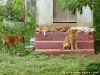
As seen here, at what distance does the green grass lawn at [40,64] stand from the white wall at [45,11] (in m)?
1.85

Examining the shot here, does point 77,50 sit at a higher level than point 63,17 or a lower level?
lower

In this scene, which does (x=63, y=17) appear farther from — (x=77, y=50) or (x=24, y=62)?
(x=24, y=62)

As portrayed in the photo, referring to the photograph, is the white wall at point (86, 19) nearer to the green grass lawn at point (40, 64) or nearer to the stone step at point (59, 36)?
the stone step at point (59, 36)

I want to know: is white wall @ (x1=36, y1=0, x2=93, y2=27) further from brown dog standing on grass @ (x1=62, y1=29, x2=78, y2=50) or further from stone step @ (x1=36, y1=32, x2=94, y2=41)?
brown dog standing on grass @ (x1=62, y1=29, x2=78, y2=50)

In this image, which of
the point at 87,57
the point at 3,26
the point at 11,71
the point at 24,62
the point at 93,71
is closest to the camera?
the point at 93,71

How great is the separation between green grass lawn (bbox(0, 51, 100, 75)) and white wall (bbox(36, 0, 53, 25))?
1845mm

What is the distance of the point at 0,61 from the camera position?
13.2 m

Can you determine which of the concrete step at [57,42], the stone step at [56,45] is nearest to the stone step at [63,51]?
the concrete step at [57,42]

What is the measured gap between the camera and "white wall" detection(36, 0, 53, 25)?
1636 centimetres

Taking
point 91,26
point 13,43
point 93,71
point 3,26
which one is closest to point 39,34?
point 13,43

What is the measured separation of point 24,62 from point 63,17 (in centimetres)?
422

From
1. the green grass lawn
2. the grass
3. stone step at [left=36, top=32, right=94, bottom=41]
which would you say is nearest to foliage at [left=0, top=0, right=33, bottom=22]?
the grass

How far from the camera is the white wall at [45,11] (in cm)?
1636

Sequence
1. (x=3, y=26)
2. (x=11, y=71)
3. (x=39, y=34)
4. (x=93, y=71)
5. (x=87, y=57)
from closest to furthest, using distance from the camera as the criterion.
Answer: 1. (x=93, y=71)
2. (x=11, y=71)
3. (x=87, y=57)
4. (x=39, y=34)
5. (x=3, y=26)
